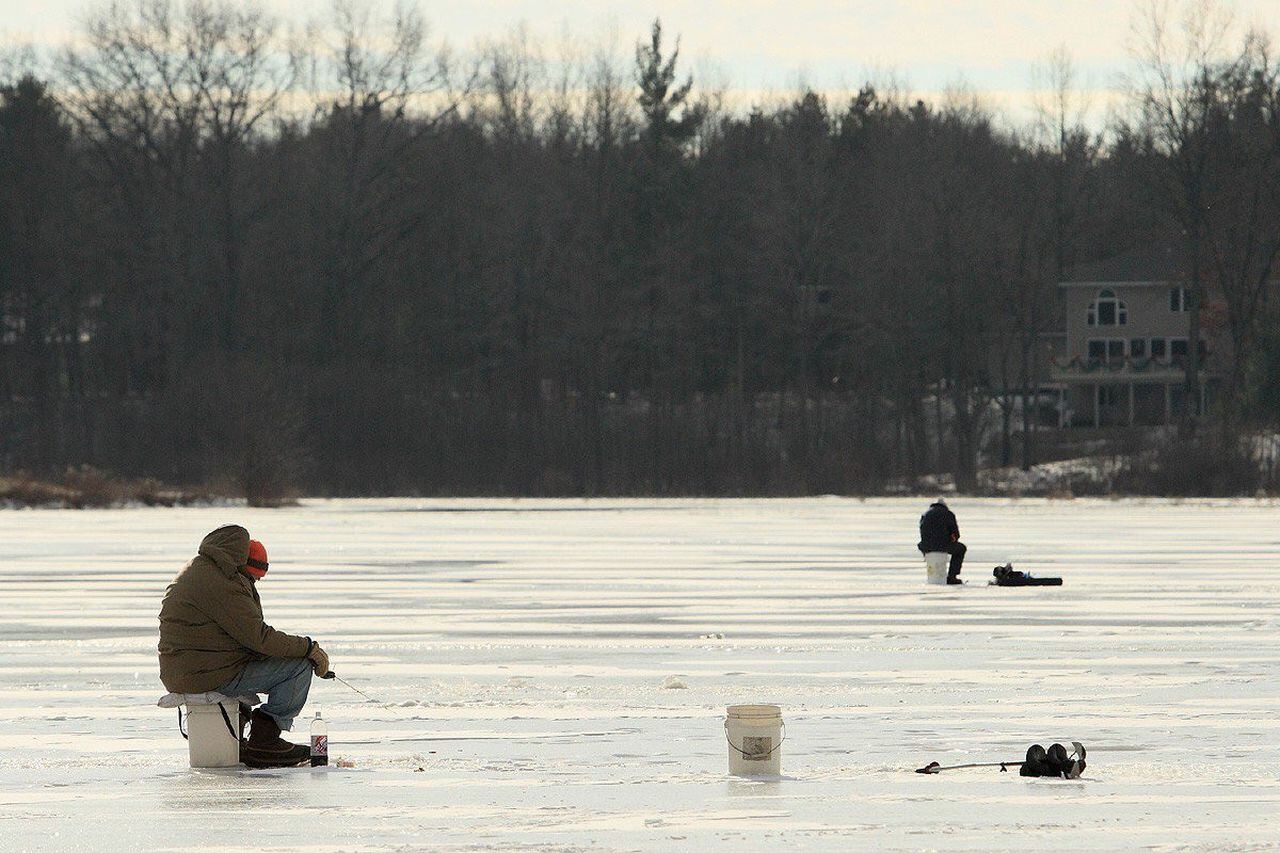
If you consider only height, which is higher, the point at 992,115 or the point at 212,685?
the point at 992,115

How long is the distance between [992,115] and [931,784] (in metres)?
83.8

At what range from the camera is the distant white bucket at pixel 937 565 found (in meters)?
21.6

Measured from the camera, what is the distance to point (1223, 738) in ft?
34.7

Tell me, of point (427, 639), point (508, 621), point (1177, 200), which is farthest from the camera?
point (1177, 200)

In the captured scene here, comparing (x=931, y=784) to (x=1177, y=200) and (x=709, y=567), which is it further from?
(x=1177, y=200)

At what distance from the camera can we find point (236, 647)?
32.9ft

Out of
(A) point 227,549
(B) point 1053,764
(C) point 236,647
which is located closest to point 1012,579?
(B) point 1053,764

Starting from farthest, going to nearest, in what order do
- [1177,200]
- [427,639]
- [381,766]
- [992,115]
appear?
[992,115] → [1177,200] → [427,639] → [381,766]

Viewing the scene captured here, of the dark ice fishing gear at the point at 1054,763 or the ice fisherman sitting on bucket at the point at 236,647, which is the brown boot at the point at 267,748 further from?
the dark ice fishing gear at the point at 1054,763

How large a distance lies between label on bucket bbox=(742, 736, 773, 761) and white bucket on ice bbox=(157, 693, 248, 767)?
2388mm

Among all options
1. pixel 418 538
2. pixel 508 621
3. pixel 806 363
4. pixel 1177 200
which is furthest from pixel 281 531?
pixel 806 363

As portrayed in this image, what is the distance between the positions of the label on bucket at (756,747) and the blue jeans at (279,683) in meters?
2.09

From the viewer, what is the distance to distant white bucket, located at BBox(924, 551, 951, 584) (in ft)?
70.8

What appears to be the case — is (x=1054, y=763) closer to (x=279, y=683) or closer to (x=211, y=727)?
(x=279, y=683)
